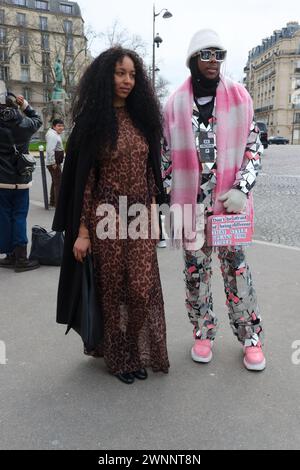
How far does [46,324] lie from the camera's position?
3.35 metres

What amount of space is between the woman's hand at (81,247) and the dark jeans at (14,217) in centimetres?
241

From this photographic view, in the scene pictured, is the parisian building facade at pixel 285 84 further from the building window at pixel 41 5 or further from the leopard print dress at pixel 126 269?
the leopard print dress at pixel 126 269

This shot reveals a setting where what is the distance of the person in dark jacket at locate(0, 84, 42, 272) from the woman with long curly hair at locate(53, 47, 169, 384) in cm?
213

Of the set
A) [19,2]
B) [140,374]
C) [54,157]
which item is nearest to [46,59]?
[19,2]

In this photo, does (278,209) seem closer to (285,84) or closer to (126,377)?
(126,377)

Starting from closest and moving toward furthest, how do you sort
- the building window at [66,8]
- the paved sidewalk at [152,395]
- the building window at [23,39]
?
the paved sidewalk at [152,395]
the building window at [23,39]
the building window at [66,8]

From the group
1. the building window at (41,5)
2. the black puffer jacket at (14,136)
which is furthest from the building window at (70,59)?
the black puffer jacket at (14,136)

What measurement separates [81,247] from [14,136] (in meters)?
2.44

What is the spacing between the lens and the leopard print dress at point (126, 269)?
7.71 feet

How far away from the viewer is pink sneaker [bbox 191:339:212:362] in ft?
9.18

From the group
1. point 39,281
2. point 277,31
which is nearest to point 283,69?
point 277,31

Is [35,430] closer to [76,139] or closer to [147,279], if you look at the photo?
[147,279]

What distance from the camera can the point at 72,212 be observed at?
246 centimetres

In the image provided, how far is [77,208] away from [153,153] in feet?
1.68
